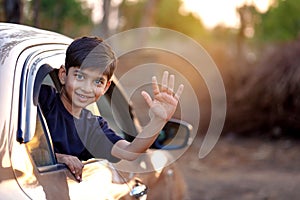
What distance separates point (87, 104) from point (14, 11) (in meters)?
4.73

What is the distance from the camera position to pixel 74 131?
120 inches

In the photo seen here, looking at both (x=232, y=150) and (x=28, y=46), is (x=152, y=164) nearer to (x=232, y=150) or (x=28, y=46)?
(x=28, y=46)

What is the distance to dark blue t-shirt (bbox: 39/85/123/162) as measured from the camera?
3.01 m

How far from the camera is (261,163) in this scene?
12883 millimetres

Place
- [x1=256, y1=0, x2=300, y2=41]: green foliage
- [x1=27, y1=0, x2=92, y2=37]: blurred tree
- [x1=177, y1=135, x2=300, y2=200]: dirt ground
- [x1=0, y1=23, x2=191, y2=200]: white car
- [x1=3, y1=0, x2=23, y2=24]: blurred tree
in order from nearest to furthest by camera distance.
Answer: [x1=0, y1=23, x2=191, y2=200]: white car, [x1=3, y1=0, x2=23, y2=24]: blurred tree, [x1=177, y1=135, x2=300, y2=200]: dirt ground, [x1=27, y1=0, x2=92, y2=37]: blurred tree, [x1=256, y1=0, x2=300, y2=41]: green foliage

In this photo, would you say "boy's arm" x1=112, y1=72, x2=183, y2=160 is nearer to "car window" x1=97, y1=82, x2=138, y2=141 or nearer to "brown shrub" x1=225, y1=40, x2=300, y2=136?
"car window" x1=97, y1=82, x2=138, y2=141

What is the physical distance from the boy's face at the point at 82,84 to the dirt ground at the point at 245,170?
4.88 meters

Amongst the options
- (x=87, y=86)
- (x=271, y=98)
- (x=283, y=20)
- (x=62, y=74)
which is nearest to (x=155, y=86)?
(x=87, y=86)

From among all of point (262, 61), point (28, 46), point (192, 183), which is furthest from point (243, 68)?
point (28, 46)

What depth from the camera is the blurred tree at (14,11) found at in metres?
7.50

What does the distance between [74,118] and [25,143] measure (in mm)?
A: 629

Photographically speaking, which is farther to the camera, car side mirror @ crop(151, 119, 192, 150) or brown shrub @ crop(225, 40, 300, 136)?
brown shrub @ crop(225, 40, 300, 136)

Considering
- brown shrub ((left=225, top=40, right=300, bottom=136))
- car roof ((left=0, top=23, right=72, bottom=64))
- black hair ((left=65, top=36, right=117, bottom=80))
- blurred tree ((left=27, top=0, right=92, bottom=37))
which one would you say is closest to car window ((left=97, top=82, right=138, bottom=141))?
car roof ((left=0, top=23, right=72, bottom=64))

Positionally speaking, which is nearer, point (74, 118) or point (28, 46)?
point (28, 46)
